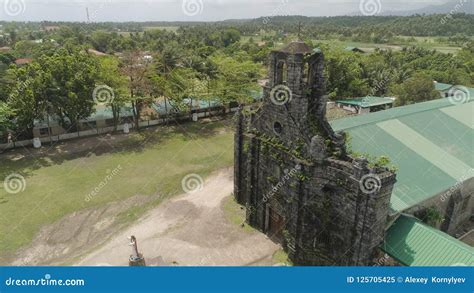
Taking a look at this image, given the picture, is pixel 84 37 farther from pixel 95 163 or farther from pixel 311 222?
pixel 311 222

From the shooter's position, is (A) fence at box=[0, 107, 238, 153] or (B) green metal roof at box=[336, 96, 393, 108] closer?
(A) fence at box=[0, 107, 238, 153]

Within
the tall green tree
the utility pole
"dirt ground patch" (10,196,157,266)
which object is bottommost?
"dirt ground patch" (10,196,157,266)

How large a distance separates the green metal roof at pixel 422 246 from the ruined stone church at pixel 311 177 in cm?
105

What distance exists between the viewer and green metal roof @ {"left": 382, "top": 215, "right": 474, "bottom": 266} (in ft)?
52.7

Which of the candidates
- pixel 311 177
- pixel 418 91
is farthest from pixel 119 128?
pixel 418 91

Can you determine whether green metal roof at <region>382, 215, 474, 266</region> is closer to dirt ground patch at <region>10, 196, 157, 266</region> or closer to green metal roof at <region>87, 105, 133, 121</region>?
dirt ground patch at <region>10, 196, 157, 266</region>

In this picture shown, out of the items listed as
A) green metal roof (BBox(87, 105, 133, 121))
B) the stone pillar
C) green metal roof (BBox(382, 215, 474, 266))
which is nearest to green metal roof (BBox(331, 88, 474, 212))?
green metal roof (BBox(382, 215, 474, 266))

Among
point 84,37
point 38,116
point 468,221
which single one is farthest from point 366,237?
point 84,37

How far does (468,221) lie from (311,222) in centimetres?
1382

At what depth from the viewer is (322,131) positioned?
64.0ft

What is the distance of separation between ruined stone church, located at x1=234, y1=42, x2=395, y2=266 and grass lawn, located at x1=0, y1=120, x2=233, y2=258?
11476 millimetres

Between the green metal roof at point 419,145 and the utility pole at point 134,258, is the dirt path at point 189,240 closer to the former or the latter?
the utility pole at point 134,258

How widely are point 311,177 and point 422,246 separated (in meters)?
6.45

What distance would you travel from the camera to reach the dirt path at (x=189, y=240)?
70.9ft
